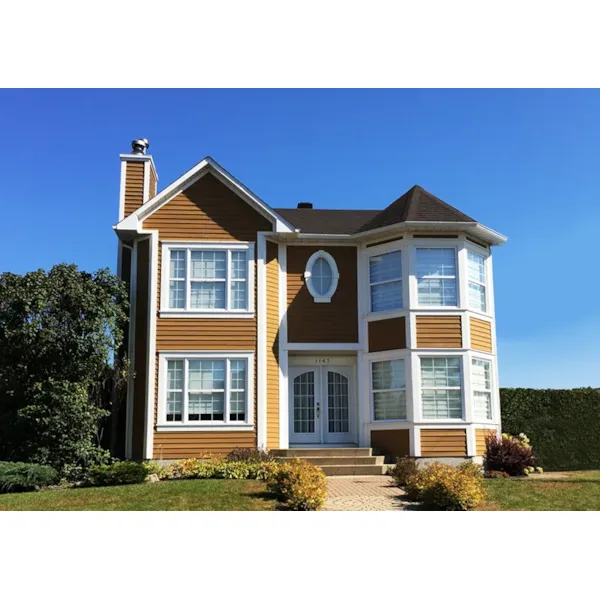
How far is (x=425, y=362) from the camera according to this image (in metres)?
16.7

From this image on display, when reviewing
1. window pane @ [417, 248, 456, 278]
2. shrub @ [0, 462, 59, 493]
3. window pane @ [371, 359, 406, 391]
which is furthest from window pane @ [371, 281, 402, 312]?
shrub @ [0, 462, 59, 493]

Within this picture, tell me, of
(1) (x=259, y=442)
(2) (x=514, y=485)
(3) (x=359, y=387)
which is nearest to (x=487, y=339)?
(3) (x=359, y=387)

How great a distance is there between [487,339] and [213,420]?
23.7 feet

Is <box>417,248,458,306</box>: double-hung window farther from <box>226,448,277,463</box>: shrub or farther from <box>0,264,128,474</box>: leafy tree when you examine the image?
<box>0,264,128,474</box>: leafy tree

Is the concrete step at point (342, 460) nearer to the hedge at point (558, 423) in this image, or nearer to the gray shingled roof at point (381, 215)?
the hedge at point (558, 423)

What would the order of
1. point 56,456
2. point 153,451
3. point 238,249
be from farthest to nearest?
point 238,249, point 153,451, point 56,456

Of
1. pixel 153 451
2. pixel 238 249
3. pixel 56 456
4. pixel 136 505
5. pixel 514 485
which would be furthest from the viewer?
pixel 238 249

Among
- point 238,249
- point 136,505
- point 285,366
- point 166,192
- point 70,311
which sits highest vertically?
point 166,192

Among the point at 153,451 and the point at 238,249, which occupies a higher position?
the point at 238,249

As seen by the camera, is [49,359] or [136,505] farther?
[49,359]

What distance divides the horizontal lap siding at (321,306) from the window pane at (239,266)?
1282mm

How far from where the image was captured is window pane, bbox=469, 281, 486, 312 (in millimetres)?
17312

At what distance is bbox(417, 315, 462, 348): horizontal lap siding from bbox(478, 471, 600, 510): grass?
142 inches

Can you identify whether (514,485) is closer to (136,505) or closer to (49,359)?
(136,505)
